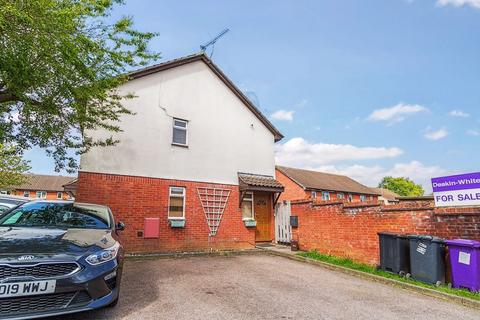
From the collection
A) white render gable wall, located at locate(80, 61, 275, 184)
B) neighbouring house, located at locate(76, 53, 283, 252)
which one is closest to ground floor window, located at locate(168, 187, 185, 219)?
neighbouring house, located at locate(76, 53, 283, 252)

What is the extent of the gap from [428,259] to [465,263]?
0.68 m

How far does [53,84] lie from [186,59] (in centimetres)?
662

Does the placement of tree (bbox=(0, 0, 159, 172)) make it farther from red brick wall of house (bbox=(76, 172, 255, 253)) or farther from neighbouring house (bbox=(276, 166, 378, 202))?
neighbouring house (bbox=(276, 166, 378, 202))

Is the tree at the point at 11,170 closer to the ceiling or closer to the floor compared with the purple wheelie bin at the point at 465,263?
closer to the ceiling

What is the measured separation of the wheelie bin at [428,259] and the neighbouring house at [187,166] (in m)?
6.38

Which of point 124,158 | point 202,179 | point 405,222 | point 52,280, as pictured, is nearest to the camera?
point 52,280

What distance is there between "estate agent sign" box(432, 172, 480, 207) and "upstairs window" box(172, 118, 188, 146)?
27.3 feet

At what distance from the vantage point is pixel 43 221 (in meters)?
4.57

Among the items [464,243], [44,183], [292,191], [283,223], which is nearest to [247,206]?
[283,223]

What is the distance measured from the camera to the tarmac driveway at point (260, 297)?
4203mm

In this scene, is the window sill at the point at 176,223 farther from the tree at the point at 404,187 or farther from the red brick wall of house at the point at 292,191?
the tree at the point at 404,187

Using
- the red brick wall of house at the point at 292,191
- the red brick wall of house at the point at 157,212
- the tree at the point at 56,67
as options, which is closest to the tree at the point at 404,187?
the red brick wall of house at the point at 292,191

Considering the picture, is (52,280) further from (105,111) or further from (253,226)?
(253,226)

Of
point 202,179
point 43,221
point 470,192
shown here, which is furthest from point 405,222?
point 43,221
